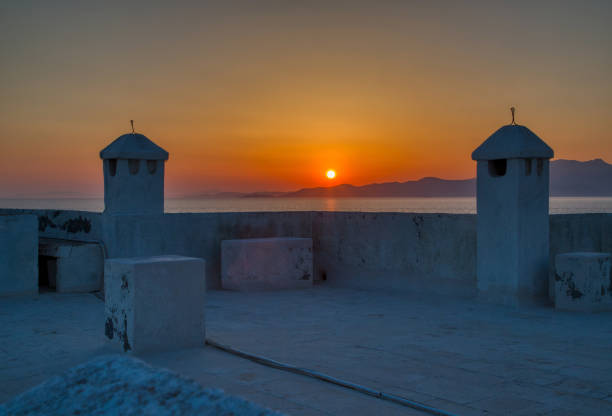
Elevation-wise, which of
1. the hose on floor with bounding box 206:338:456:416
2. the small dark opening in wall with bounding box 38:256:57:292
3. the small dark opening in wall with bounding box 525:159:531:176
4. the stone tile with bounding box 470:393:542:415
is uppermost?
the small dark opening in wall with bounding box 525:159:531:176

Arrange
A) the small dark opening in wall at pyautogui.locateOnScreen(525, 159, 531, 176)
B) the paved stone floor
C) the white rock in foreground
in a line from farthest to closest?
the small dark opening in wall at pyautogui.locateOnScreen(525, 159, 531, 176) < the paved stone floor < the white rock in foreground

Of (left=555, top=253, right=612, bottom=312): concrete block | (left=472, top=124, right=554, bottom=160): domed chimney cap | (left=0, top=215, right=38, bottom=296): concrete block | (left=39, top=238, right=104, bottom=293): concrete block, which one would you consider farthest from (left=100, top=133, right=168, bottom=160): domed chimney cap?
(left=555, top=253, right=612, bottom=312): concrete block

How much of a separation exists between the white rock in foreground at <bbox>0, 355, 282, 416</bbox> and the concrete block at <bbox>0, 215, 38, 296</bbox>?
691cm

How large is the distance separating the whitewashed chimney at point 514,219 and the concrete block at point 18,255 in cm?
717

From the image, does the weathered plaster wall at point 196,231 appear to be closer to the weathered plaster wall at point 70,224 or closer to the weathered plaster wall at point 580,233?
the weathered plaster wall at point 70,224

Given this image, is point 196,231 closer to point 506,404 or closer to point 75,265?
point 75,265

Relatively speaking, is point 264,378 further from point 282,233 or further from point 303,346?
point 282,233

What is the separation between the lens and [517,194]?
8602 mm

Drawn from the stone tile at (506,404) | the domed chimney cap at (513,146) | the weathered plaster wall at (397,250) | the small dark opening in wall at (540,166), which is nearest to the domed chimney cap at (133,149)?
the weathered plaster wall at (397,250)

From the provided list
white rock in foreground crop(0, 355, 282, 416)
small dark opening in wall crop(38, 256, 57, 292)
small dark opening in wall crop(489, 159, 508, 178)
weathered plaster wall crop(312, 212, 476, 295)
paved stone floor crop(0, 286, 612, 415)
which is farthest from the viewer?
small dark opening in wall crop(38, 256, 57, 292)

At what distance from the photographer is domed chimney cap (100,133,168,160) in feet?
36.1

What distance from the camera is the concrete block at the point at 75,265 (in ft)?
33.7

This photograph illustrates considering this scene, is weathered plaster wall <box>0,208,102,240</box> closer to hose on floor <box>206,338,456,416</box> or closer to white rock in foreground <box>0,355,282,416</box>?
hose on floor <box>206,338,456,416</box>

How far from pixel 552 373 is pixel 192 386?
3280 millimetres
